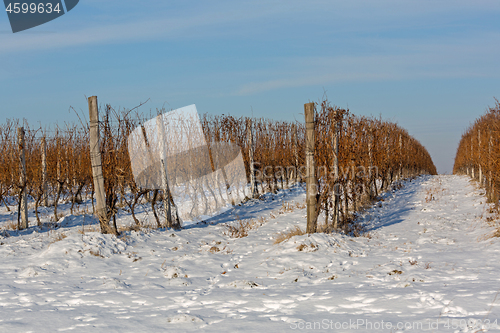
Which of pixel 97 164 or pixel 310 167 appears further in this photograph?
pixel 97 164

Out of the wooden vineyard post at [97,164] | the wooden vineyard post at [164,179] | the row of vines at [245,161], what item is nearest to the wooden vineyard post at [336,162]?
the row of vines at [245,161]

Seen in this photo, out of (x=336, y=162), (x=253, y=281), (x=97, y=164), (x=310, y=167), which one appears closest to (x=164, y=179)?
(x=97, y=164)

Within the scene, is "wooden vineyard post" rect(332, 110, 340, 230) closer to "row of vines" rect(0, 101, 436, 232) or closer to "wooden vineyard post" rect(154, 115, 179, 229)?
"row of vines" rect(0, 101, 436, 232)

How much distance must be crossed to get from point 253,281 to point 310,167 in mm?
3055

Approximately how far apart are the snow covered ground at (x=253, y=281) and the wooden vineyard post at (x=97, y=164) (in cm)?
59

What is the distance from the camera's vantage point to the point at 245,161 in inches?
681

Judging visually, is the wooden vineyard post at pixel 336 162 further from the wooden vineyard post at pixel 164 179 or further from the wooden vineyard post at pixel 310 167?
the wooden vineyard post at pixel 164 179

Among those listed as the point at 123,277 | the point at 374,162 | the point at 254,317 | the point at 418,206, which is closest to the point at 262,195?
the point at 374,162

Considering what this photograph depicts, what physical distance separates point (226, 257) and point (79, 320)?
11.1ft

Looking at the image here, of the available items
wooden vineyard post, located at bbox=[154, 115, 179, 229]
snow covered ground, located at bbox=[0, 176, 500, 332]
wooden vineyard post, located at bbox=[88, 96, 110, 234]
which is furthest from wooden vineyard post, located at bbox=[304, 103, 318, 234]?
wooden vineyard post, located at bbox=[88, 96, 110, 234]

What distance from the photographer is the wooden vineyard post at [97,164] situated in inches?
312

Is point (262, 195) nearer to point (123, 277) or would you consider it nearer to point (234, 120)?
point (234, 120)

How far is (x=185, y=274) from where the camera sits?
5965 mm

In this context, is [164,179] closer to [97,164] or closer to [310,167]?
[97,164]
